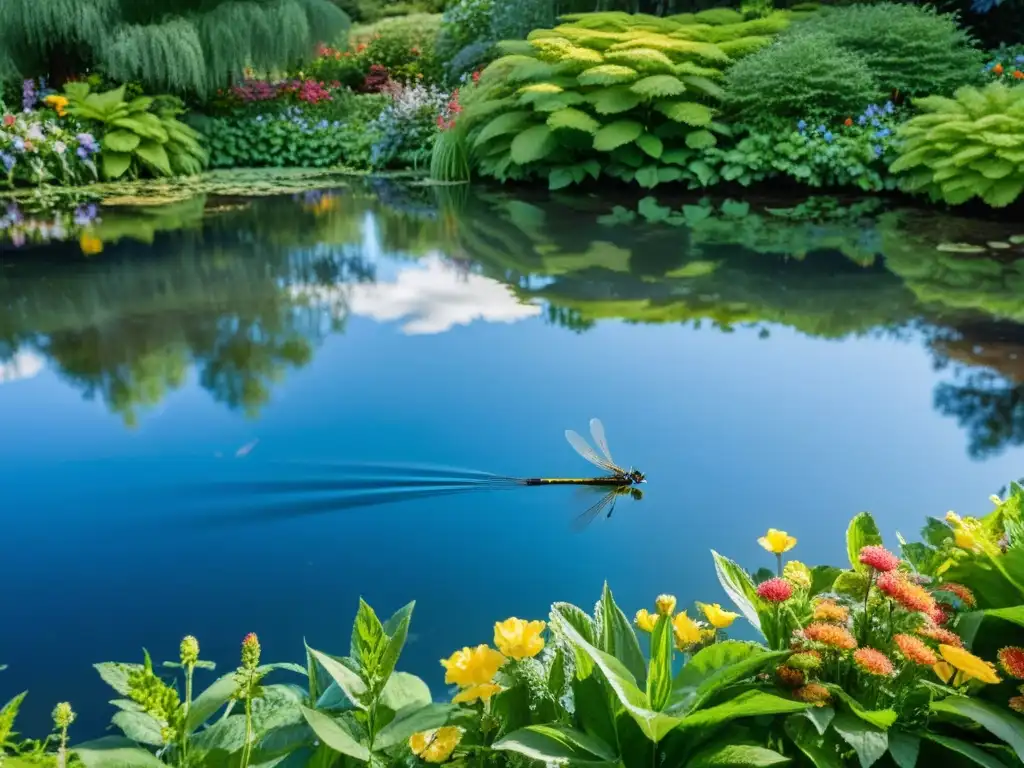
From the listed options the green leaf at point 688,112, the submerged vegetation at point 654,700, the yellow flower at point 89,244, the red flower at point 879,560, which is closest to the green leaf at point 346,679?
the submerged vegetation at point 654,700

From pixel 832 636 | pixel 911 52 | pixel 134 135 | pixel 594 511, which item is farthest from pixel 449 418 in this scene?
pixel 134 135

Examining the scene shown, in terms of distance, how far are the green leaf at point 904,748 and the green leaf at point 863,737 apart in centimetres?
1

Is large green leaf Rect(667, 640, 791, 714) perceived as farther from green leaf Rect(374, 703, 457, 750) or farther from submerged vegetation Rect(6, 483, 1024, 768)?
green leaf Rect(374, 703, 457, 750)

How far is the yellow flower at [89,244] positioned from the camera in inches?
216

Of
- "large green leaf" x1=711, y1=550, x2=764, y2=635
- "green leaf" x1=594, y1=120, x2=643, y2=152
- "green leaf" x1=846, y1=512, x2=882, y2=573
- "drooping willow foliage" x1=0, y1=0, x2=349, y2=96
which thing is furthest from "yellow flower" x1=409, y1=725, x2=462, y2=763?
"drooping willow foliage" x1=0, y1=0, x2=349, y2=96

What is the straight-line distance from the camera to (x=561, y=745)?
1.05 metres

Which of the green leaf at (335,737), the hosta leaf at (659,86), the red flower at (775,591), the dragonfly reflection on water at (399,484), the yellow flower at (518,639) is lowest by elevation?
the dragonfly reflection on water at (399,484)

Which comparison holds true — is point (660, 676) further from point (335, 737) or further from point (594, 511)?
point (594, 511)

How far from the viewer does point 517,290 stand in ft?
15.0

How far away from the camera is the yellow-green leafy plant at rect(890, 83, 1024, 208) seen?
5.96 m

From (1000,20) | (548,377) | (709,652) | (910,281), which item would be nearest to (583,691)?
(709,652)

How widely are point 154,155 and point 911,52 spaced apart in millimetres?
6980

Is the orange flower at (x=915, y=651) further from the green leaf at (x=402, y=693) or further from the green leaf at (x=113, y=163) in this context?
the green leaf at (x=113, y=163)

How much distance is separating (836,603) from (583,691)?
397mm
